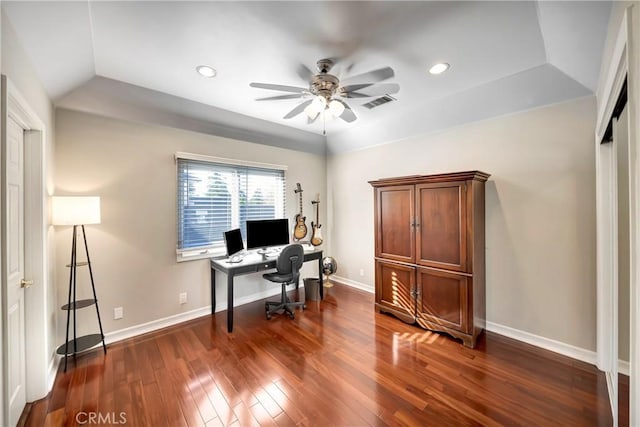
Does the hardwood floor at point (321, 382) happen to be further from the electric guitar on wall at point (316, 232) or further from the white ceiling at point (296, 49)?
the white ceiling at point (296, 49)

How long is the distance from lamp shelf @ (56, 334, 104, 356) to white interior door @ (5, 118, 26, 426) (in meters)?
0.43

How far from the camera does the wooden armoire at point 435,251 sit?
103 inches

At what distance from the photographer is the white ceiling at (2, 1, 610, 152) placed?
1602 millimetres

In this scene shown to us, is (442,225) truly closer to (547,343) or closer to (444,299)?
(444,299)

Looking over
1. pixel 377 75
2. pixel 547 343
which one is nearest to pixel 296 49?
pixel 377 75

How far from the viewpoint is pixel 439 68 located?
7.58 feet

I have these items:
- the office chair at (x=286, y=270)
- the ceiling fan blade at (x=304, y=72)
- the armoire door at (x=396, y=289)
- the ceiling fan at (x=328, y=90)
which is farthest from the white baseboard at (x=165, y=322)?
the ceiling fan blade at (x=304, y=72)

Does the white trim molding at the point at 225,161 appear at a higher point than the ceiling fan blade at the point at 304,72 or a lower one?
lower

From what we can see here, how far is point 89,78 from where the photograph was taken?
92.7 inches

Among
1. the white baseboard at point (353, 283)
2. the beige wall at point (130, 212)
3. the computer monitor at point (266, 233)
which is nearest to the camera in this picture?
the beige wall at point (130, 212)

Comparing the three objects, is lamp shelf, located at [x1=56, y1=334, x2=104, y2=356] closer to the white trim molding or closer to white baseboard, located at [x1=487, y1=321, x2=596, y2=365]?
the white trim molding

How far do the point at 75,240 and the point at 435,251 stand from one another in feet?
11.8

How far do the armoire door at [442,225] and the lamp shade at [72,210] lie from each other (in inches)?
129

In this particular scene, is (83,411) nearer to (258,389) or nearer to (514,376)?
(258,389)
